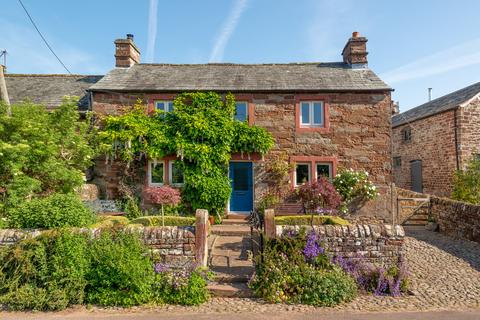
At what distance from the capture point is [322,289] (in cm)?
543

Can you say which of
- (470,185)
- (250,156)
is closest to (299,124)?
(250,156)

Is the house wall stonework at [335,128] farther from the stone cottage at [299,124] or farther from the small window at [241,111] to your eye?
the small window at [241,111]

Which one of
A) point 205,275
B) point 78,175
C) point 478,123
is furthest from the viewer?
point 478,123

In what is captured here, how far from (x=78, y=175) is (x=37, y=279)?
4.95m

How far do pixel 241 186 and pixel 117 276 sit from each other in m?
7.55

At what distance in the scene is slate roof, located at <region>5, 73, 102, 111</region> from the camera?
13.2 m

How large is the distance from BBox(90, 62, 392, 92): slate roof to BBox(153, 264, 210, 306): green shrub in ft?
28.4

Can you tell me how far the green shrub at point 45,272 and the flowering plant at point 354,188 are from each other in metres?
9.54

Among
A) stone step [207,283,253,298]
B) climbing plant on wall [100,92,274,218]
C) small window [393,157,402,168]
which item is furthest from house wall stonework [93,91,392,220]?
small window [393,157,402,168]

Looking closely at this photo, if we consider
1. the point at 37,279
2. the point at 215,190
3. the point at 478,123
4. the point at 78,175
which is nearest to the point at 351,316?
the point at 37,279

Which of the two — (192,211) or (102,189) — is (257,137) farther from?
(102,189)

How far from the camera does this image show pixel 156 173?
12.1 meters

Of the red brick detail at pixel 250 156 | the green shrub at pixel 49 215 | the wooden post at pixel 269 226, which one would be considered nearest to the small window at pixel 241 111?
the red brick detail at pixel 250 156

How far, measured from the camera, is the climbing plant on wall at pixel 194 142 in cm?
1145
